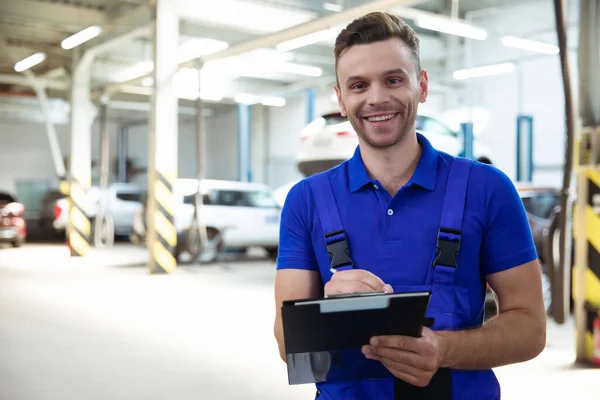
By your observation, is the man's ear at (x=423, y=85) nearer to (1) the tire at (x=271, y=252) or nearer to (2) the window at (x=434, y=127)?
(2) the window at (x=434, y=127)

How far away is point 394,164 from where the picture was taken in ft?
5.64

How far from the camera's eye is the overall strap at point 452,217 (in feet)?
4.91

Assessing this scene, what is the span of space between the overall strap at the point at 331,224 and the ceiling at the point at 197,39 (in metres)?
6.23

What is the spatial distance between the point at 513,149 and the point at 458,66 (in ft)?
8.79

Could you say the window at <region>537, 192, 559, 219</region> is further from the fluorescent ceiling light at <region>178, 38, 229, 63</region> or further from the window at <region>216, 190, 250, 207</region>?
the fluorescent ceiling light at <region>178, 38, 229, 63</region>

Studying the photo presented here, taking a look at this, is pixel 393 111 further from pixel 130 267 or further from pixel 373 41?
pixel 130 267

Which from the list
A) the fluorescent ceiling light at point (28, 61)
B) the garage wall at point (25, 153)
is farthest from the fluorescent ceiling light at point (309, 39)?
the garage wall at point (25, 153)

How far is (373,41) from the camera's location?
1.63 m

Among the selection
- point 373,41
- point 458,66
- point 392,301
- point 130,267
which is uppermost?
point 458,66

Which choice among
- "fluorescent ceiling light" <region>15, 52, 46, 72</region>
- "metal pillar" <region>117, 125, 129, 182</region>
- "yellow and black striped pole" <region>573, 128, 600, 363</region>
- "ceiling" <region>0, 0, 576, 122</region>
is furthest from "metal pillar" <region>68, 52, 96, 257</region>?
"yellow and black striped pole" <region>573, 128, 600, 363</region>

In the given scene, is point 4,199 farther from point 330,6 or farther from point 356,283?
point 356,283

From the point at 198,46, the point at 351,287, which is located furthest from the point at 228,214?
the point at 351,287

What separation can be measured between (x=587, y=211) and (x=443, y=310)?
3.98 metres

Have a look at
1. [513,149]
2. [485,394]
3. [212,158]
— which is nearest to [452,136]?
[513,149]
